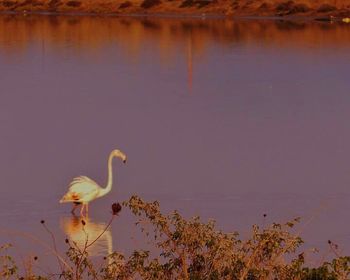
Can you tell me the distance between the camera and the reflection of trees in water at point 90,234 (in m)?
9.81

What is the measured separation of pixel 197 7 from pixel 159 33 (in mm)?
18827

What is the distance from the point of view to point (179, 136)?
16.4m

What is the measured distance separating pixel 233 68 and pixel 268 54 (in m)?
5.24

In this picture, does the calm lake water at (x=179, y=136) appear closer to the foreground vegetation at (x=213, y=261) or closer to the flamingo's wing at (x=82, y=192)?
the flamingo's wing at (x=82, y=192)

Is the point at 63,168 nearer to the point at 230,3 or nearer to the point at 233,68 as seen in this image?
the point at 233,68

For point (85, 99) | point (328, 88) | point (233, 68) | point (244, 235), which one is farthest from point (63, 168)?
point (233, 68)

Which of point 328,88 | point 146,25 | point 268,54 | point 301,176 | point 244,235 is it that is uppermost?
point 146,25

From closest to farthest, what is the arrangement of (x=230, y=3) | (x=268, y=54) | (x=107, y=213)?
(x=107, y=213) < (x=268, y=54) < (x=230, y=3)

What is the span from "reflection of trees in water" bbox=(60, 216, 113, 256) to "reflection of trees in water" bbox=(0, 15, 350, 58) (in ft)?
68.7

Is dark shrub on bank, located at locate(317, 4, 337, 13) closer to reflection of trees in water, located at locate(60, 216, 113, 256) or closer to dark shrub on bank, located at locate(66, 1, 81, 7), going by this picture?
dark shrub on bank, located at locate(66, 1, 81, 7)

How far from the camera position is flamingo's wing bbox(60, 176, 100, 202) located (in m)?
11.6

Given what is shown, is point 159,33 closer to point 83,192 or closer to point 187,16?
point 187,16

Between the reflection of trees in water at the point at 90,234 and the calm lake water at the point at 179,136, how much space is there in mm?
21

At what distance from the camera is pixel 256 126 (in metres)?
17.7
